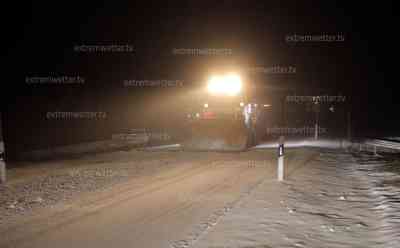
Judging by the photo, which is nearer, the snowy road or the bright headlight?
the snowy road

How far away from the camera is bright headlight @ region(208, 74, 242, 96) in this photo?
18906 millimetres

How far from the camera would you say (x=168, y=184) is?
1002 centimetres

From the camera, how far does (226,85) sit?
19.0 meters

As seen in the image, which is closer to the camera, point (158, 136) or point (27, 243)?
point (27, 243)

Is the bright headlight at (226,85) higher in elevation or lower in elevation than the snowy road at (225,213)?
higher

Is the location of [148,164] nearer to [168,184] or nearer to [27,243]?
[168,184]

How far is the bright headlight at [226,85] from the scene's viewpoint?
62.0 ft

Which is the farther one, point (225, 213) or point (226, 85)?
point (226, 85)

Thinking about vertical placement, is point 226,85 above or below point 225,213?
above

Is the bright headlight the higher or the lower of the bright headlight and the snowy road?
the higher

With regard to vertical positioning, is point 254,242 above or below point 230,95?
below

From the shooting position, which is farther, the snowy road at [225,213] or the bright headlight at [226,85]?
the bright headlight at [226,85]

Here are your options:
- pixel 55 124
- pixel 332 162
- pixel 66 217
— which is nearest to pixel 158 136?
pixel 55 124

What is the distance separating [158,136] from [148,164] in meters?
13.2
